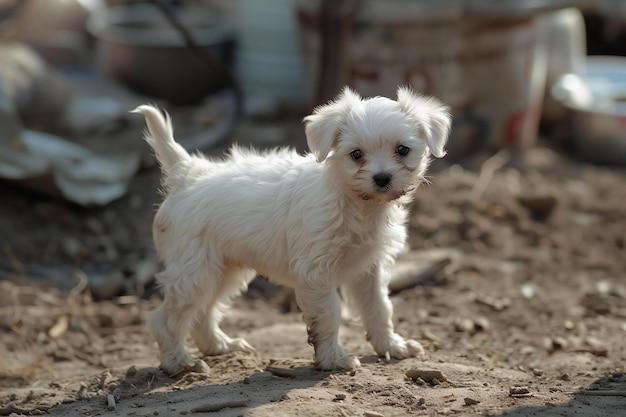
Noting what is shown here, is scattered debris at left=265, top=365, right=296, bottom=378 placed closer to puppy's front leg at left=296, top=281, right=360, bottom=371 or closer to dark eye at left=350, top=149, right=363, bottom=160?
puppy's front leg at left=296, top=281, right=360, bottom=371

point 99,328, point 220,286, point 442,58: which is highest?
point 442,58

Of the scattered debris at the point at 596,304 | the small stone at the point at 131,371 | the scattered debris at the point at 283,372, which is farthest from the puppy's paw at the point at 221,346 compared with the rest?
the scattered debris at the point at 596,304

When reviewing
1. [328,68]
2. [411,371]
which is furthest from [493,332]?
[328,68]

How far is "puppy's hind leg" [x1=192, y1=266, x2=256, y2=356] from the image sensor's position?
17.3 ft

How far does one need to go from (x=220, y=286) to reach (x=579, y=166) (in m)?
6.33

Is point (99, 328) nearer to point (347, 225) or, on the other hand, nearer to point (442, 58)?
point (347, 225)

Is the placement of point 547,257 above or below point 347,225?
below

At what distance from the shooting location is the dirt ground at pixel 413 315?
4598mm

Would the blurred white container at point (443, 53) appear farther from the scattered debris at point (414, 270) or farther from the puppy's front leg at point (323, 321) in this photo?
the puppy's front leg at point (323, 321)

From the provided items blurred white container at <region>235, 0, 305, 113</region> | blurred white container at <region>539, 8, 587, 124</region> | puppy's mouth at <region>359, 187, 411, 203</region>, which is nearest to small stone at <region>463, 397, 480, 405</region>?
puppy's mouth at <region>359, 187, 411, 203</region>

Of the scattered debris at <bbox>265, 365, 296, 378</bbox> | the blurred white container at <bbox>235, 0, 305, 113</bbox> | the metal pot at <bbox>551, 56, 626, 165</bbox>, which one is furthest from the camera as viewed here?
the blurred white container at <bbox>235, 0, 305, 113</bbox>

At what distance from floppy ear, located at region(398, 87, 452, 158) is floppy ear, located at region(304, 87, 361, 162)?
264 mm

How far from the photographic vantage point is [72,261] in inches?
293

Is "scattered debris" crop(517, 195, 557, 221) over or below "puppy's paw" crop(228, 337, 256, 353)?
over
